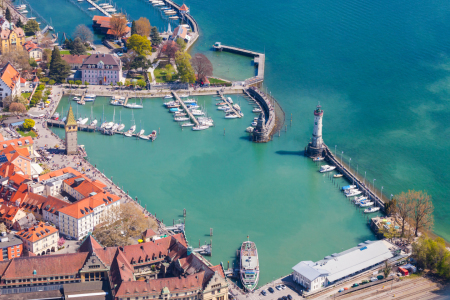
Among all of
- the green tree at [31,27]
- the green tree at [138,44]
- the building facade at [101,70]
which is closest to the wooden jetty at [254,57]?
the green tree at [138,44]

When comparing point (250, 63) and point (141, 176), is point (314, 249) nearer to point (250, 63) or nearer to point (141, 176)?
point (141, 176)

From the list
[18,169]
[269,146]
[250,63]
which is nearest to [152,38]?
[250,63]

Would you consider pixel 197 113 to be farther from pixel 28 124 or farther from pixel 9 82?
pixel 9 82

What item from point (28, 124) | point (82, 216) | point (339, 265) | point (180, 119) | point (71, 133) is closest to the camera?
point (339, 265)

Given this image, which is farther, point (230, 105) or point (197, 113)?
point (230, 105)

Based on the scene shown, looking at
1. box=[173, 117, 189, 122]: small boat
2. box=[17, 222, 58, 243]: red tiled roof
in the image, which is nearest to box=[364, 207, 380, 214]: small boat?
box=[173, 117, 189, 122]: small boat

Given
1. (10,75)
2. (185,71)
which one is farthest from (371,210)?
(10,75)

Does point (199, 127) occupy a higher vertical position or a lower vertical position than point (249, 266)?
higher
